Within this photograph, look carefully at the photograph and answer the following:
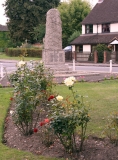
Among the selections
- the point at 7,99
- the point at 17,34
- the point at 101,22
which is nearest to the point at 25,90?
the point at 7,99

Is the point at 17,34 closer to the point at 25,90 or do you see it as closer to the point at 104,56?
the point at 104,56

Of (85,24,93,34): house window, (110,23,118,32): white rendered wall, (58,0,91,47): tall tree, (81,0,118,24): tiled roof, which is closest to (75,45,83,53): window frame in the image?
(85,24,93,34): house window

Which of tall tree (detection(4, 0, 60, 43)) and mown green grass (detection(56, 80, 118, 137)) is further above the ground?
tall tree (detection(4, 0, 60, 43))

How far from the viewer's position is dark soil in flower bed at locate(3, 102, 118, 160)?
6.02m

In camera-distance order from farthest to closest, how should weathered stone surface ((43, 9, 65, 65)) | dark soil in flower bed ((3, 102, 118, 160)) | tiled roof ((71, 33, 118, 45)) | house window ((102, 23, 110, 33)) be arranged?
house window ((102, 23, 110, 33)) < tiled roof ((71, 33, 118, 45)) < weathered stone surface ((43, 9, 65, 65)) < dark soil in flower bed ((3, 102, 118, 160))

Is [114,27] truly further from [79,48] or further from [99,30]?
[79,48]

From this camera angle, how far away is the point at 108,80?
18.2 metres

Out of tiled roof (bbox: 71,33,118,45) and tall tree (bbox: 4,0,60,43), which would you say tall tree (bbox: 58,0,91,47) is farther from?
tiled roof (bbox: 71,33,118,45)

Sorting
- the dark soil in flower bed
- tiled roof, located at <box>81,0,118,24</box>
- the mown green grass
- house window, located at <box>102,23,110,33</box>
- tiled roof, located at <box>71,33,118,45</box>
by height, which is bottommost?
the dark soil in flower bed

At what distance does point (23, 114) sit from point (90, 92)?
6760 millimetres

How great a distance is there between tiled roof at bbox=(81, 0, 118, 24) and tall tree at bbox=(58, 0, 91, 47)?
7.67 m

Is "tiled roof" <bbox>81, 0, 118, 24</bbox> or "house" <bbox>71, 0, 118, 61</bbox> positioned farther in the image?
"tiled roof" <bbox>81, 0, 118, 24</bbox>

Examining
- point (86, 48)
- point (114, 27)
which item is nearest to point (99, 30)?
point (114, 27)

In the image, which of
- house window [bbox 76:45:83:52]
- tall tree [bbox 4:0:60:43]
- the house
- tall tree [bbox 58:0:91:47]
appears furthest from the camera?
tall tree [bbox 4:0:60:43]
